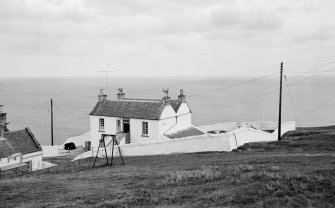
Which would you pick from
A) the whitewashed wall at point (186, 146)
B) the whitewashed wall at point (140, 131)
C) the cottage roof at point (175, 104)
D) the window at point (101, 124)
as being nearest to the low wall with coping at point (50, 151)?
the window at point (101, 124)

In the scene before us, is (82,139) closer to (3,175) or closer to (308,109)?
(3,175)

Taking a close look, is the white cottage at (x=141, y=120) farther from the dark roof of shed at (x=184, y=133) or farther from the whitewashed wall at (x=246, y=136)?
the whitewashed wall at (x=246, y=136)

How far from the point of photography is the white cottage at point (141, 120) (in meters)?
44.6

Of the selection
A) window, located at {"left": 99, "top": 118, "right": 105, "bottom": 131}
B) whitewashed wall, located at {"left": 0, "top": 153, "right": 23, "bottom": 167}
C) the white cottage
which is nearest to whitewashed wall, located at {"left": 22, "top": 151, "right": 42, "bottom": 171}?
whitewashed wall, located at {"left": 0, "top": 153, "right": 23, "bottom": 167}

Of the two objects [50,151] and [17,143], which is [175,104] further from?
[17,143]

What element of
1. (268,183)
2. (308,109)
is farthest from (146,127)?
(308,109)

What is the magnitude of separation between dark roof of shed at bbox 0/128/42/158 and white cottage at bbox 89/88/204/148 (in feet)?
33.0

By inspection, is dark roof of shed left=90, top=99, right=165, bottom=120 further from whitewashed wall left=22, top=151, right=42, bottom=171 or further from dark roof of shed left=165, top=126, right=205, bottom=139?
whitewashed wall left=22, top=151, right=42, bottom=171

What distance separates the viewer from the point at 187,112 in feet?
166

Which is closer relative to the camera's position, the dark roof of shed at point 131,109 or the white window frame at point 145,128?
the white window frame at point 145,128

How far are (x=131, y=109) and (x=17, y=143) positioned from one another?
14.6 m

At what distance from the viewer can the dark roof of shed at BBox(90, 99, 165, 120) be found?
45.1m

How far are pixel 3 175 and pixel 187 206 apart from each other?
24.1 m

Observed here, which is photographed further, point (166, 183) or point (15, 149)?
point (15, 149)
